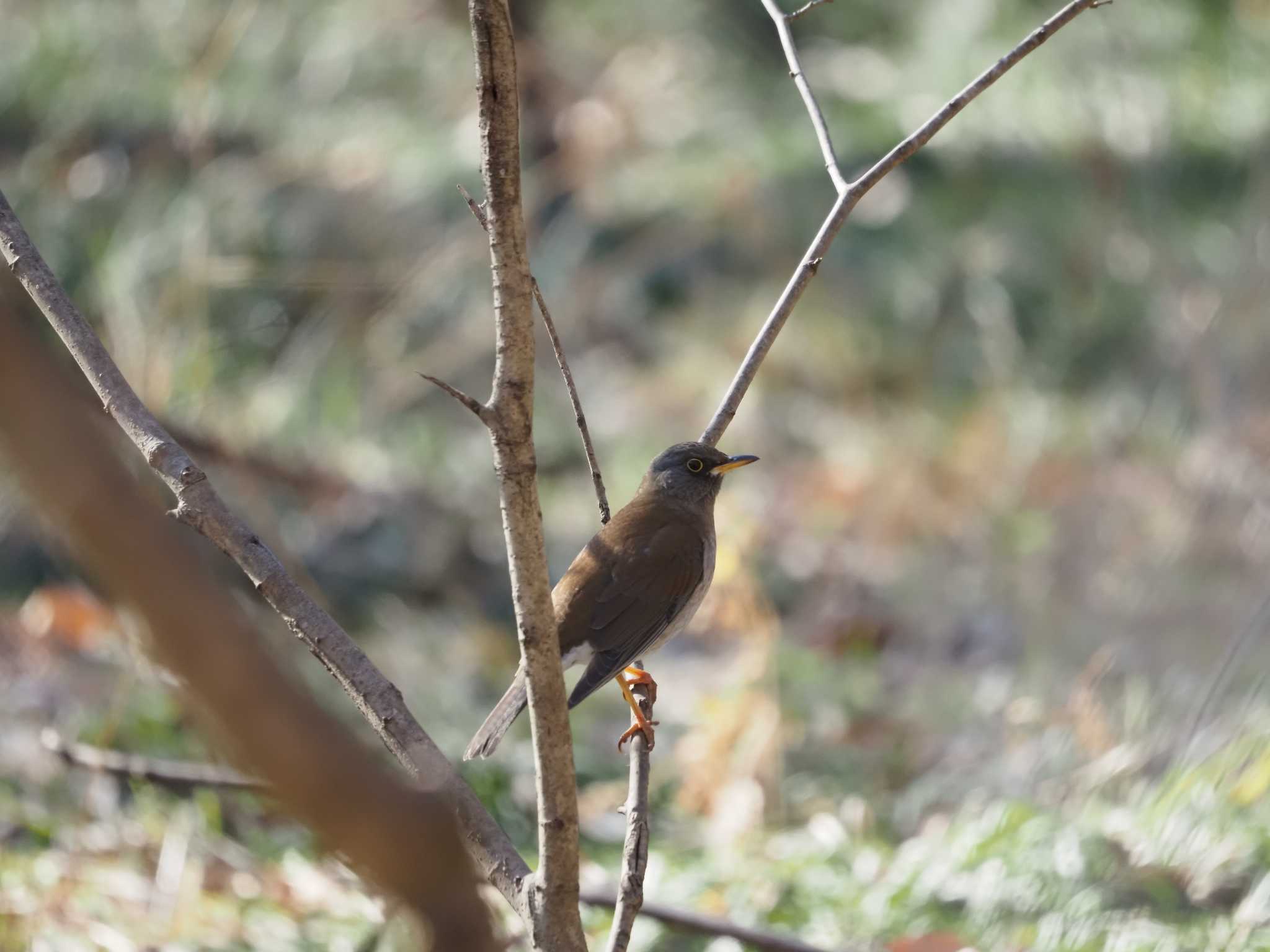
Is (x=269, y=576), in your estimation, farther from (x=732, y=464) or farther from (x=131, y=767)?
(x=732, y=464)

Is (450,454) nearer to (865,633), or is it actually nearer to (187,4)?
(865,633)

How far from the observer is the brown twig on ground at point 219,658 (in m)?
0.86

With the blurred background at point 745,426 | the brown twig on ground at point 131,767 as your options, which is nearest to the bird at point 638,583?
the brown twig on ground at point 131,767

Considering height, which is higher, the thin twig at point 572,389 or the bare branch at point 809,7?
the bare branch at point 809,7

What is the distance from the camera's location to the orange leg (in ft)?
8.49

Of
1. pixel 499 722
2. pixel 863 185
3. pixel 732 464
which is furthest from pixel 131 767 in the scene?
pixel 863 185

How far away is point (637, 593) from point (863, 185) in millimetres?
1324

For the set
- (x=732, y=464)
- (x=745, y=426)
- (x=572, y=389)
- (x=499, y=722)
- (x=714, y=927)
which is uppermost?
(x=745, y=426)

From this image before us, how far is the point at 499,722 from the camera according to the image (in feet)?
9.27

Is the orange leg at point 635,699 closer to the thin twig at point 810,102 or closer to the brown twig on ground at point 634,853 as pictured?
the brown twig on ground at point 634,853

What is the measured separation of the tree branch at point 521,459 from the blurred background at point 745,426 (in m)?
0.77

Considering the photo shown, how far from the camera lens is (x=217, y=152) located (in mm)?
9078

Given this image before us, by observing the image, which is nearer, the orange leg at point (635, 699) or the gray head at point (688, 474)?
the orange leg at point (635, 699)

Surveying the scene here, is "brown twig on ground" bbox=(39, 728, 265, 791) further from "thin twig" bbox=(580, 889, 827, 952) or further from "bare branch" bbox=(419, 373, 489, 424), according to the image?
"bare branch" bbox=(419, 373, 489, 424)
